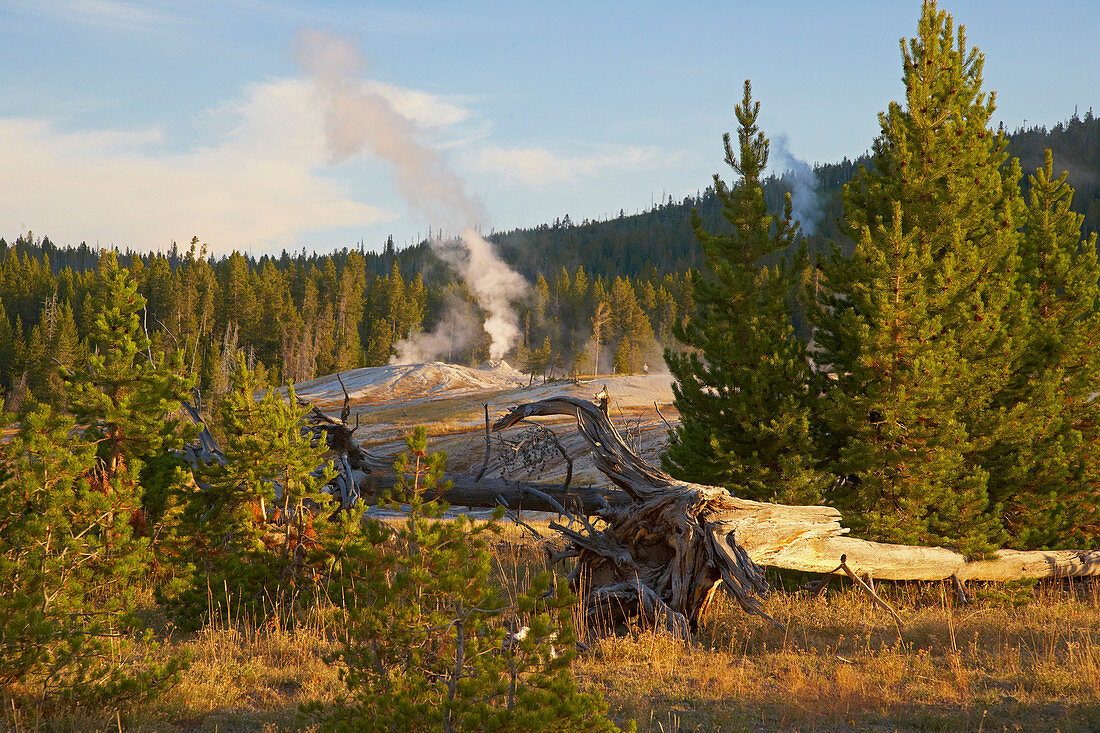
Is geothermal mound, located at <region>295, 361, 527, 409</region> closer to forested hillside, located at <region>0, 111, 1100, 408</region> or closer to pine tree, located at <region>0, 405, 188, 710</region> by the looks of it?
forested hillside, located at <region>0, 111, 1100, 408</region>

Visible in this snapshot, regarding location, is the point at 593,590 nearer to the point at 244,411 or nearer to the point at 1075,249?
the point at 244,411

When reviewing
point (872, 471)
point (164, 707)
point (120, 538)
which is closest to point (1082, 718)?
point (872, 471)

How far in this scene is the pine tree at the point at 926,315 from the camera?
11336mm

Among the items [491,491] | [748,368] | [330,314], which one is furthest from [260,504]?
[330,314]

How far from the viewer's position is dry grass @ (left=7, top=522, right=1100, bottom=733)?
589 cm

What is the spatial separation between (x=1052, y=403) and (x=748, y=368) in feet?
17.2

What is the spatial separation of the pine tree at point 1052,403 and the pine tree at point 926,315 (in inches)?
23.8

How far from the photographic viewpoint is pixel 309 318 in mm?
107625

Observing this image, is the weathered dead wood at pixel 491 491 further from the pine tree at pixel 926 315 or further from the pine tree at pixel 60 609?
the pine tree at pixel 60 609

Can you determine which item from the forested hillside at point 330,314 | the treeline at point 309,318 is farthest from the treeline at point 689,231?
the treeline at point 309,318

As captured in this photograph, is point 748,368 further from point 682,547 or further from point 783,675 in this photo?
point 783,675

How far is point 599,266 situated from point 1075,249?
156488 mm

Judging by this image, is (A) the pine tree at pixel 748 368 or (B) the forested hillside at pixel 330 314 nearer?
(A) the pine tree at pixel 748 368

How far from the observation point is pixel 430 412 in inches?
1945
